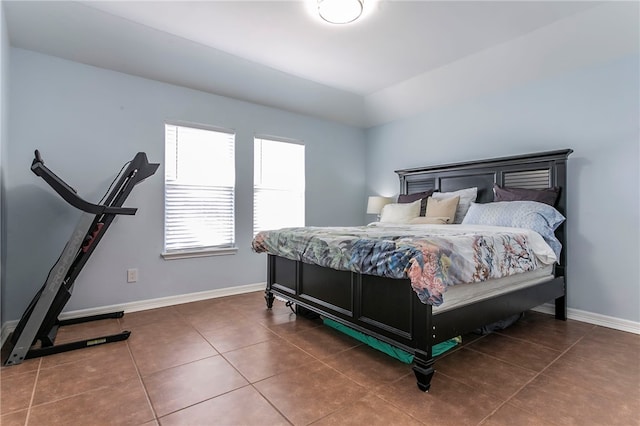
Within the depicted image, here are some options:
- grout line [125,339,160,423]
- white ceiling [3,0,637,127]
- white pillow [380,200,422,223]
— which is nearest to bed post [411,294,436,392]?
grout line [125,339,160,423]

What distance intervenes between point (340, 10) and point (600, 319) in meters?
3.51

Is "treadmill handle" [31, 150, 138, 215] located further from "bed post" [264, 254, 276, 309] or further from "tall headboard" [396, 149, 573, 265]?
"tall headboard" [396, 149, 573, 265]

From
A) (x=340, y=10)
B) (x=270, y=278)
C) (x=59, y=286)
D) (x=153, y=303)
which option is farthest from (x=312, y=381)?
(x=340, y=10)

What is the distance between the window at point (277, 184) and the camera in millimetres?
4145

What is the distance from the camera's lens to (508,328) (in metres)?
2.74

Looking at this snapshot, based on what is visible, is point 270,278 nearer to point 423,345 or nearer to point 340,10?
point 423,345

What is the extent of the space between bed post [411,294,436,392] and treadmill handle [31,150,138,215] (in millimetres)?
2146

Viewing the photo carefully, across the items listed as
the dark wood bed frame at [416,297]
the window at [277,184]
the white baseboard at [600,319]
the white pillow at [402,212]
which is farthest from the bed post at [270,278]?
the white baseboard at [600,319]

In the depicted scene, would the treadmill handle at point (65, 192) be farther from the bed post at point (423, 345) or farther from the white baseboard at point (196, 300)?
the bed post at point (423, 345)

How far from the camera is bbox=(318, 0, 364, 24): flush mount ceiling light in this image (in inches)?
94.7

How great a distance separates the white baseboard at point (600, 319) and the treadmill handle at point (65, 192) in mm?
3943


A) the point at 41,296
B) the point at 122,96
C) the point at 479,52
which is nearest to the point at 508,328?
the point at 479,52

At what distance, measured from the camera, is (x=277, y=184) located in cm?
432

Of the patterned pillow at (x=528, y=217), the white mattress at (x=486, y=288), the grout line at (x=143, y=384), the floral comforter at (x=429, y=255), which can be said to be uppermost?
the patterned pillow at (x=528, y=217)
